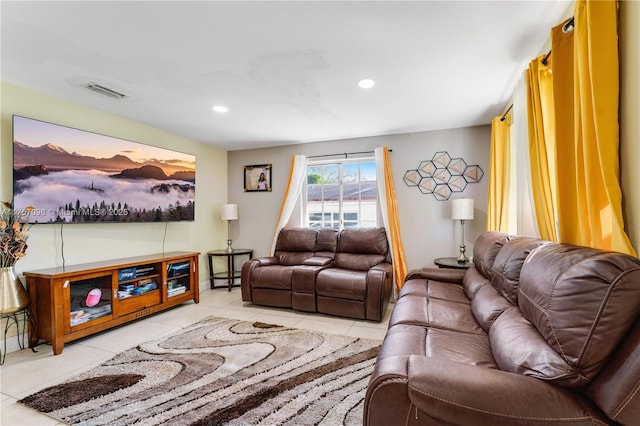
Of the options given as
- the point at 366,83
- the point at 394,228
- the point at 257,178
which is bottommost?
the point at 394,228

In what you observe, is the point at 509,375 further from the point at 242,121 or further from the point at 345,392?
the point at 242,121

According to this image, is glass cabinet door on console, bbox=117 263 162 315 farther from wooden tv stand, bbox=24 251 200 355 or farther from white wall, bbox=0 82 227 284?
white wall, bbox=0 82 227 284

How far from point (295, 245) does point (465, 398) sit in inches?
135

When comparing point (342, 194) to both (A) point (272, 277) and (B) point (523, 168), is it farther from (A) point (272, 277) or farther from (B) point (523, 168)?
(B) point (523, 168)

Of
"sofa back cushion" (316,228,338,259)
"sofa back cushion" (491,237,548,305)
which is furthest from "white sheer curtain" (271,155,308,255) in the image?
"sofa back cushion" (491,237,548,305)

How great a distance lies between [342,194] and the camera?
14.8ft

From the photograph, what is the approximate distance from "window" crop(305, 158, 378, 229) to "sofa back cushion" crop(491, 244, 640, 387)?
10.2 feet

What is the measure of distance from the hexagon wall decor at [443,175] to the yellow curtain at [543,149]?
1.89 metres

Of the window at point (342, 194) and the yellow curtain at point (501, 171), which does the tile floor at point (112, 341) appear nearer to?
the window at point (342, 194)

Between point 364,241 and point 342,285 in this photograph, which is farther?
point 364,241

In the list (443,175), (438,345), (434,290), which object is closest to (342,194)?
(443,175)

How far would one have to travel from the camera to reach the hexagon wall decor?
380cm

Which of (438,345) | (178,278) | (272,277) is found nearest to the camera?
(438,345)

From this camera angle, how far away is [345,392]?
1.87 m
